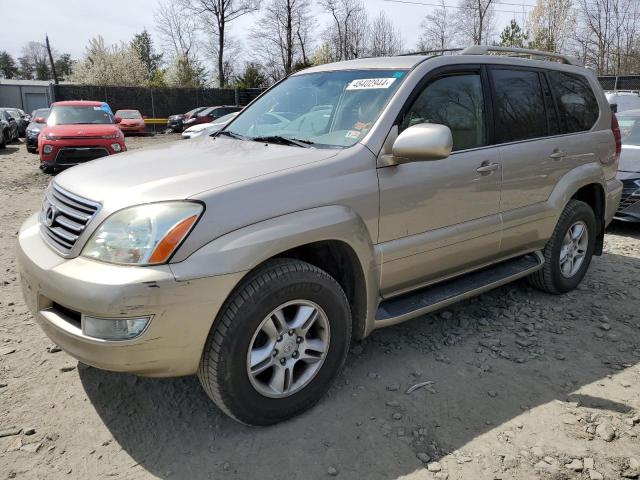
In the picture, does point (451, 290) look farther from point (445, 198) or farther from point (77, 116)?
point (77, 116)

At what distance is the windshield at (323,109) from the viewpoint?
119 inches

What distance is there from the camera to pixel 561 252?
4336 mm

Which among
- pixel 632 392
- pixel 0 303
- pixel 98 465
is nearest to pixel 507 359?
pixel 632 392

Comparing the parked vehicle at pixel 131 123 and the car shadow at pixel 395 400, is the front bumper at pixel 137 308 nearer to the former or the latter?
the car shadow at pixel 395 400

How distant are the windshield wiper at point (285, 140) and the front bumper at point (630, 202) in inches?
203

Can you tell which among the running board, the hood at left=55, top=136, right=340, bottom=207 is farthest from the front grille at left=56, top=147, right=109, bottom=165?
the running board

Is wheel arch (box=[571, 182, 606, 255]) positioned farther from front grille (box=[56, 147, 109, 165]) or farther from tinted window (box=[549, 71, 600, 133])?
front grille (box=[56, 147, 109, 165])

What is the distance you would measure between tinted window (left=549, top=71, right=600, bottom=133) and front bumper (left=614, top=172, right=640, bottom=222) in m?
2.56

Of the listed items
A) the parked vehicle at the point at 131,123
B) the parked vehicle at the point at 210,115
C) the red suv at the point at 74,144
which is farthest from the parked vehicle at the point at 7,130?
the red suv at the point at 74,144

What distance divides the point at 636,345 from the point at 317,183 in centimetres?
267

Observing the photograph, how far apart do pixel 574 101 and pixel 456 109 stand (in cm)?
156

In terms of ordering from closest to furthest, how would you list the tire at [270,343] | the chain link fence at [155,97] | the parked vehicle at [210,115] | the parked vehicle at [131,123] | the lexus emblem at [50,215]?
the tire at [270,343], the lexus emblem at [50,215], the parked vehicle at [131,123], the parked vehicle at [210,115], the chain link fence at [155,97]

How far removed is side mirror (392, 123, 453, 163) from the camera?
8.85 ft

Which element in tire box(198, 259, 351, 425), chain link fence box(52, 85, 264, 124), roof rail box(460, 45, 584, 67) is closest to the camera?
tire box(198, 259, 351, 425)
